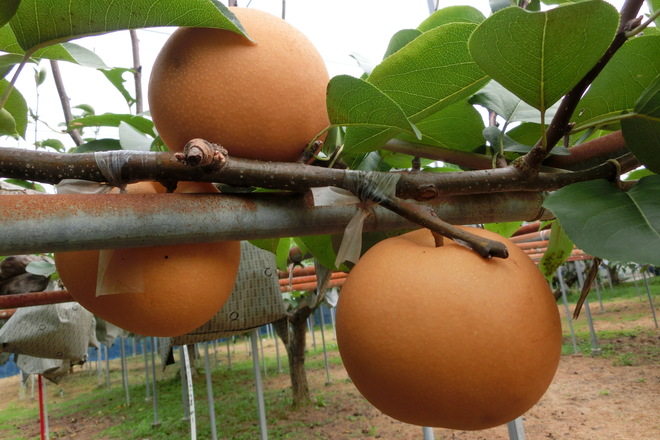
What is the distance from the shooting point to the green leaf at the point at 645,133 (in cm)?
40

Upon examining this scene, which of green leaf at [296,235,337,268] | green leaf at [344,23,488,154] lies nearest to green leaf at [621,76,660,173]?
green leaf at [344,23,488,154]

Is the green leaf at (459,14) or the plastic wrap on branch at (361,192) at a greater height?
the green leaf at (459,14)

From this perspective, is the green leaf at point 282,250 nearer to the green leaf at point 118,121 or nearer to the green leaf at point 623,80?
the green leaf at point 118,121

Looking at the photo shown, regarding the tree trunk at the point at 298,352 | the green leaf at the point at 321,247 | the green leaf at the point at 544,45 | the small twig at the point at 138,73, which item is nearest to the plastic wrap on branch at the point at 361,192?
the green leaf at the point at 544,45

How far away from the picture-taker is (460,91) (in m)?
0.45

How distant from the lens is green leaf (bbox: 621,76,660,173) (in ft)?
1.30

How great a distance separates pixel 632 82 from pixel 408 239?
0.28 metres

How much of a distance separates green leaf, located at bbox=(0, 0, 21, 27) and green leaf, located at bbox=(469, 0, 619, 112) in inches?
13.7

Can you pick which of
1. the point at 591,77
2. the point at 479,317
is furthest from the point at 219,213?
the point at 591,77

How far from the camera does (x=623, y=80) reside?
457 mm

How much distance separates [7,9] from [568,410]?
277 inches

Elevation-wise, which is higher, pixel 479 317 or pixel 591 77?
pixel 591 77

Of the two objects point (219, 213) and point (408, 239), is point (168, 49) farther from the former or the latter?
point (408, 239)

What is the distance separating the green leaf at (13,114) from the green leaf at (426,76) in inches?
16.2
